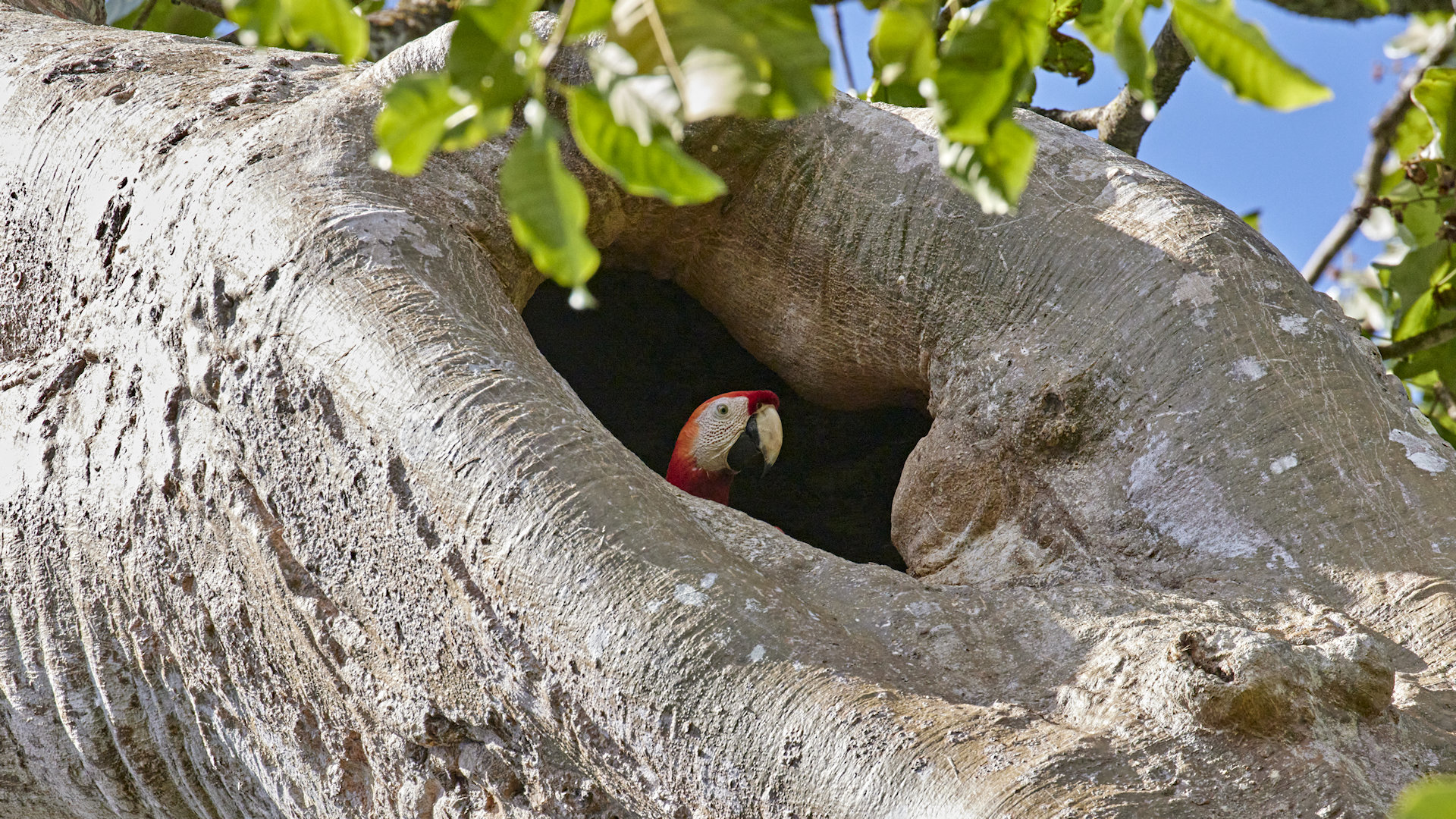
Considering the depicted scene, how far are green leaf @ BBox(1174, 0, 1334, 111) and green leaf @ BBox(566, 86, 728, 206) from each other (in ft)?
1.09

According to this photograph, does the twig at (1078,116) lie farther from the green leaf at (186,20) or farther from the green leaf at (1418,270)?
the green leaf at (186,20)

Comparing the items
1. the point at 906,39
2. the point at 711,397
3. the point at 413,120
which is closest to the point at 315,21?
the point at 413,120

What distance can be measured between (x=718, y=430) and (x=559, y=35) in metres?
2.07

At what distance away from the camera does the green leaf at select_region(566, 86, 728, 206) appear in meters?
0.65

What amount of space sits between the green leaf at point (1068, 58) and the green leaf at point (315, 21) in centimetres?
223

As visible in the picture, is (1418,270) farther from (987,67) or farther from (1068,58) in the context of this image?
(987,67)

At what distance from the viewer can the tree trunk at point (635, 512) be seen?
4.13 feet

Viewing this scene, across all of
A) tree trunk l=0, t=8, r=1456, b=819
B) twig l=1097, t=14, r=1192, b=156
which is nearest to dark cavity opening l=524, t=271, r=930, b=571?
tree trunk l=0, t=8, r=1456, b=819

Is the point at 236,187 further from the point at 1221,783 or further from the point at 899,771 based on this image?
the point at 1221,783

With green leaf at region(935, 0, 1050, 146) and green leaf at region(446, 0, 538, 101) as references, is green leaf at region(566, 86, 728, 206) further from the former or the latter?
green leaf at region(935, 0, 1050, 146)

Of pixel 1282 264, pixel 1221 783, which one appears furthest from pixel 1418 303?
pixel 1221 783

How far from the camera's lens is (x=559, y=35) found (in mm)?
669

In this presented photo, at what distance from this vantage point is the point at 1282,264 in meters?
1.78

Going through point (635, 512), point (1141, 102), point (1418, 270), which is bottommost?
point (635, 512)
